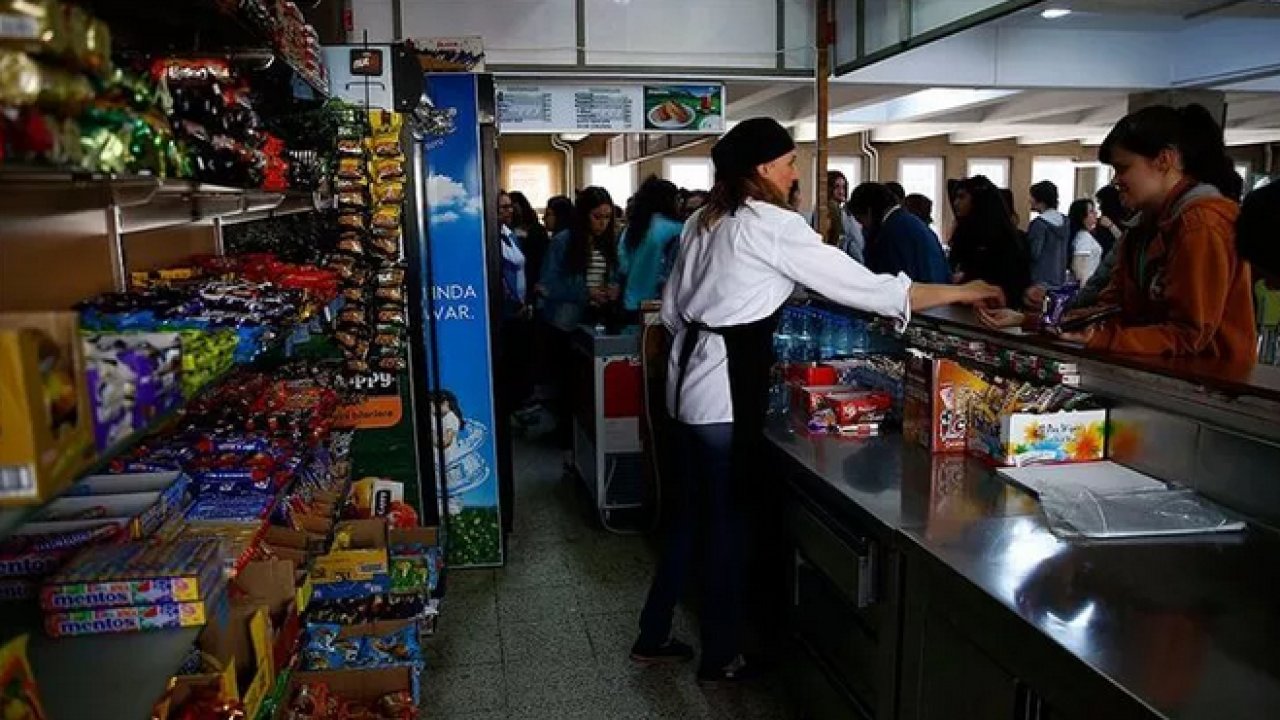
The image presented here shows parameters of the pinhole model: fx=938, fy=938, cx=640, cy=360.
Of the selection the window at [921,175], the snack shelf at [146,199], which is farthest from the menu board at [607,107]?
the window at [921,175]

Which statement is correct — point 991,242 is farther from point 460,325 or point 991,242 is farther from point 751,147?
point 460,325

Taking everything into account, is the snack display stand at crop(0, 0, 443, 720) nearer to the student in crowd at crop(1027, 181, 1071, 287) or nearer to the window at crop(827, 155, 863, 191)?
the student in crowd at crop(1027, 181, 1071, 287)

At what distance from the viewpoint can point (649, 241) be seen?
187 inches

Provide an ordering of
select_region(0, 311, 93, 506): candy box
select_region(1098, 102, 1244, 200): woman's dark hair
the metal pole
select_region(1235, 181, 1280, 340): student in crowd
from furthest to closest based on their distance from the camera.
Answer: the metal pole, select_region(1098, 102, 1244, 200): woman's dark hair, select_region(1235, 181, 1280, 340): student in crowd, select_region(0, 311, 93, 506): candy box

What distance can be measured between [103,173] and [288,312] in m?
0.87

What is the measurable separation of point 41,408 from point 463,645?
2574mm

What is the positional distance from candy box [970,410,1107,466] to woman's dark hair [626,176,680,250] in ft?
9.45

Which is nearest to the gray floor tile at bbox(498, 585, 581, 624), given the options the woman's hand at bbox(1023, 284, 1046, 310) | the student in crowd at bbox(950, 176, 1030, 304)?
the woman's hand at bbox(1023, 284, 1046, 310)

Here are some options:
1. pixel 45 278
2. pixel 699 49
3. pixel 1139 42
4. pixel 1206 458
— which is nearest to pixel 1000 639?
pixel 1206 458

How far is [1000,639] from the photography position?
1.52 metres

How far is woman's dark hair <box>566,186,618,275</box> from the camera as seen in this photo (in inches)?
217

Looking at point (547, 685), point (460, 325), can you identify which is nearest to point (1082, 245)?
point (460, 325)

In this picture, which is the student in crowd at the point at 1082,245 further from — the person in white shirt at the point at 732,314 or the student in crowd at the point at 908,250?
the person in white shirt at the point at 732,314

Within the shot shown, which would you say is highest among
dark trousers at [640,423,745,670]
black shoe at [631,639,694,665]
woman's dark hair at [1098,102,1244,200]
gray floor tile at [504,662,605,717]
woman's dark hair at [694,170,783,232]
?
woman's dark hair at [1098,102,1244,200]
